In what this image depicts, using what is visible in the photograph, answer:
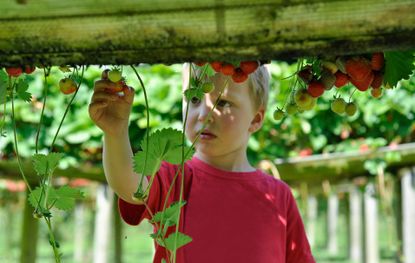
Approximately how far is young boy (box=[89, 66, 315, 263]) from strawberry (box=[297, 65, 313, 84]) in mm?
596

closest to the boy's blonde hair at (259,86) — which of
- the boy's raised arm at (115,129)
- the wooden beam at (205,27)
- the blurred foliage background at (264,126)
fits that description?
the boy's raised arm at (115,129)

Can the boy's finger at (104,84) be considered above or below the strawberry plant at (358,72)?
above

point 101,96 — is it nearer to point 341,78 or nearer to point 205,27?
point 341,78

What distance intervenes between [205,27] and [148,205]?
44.1 inches

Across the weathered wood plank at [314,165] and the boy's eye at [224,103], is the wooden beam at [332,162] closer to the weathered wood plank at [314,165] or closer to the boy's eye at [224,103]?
the weathered wood plank at [314,165]

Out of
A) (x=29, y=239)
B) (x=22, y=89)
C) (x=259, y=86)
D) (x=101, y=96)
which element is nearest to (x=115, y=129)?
(x=101, y=96)

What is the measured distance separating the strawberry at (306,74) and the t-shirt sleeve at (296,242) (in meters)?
1.07

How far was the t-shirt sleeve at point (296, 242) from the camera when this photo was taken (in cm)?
213

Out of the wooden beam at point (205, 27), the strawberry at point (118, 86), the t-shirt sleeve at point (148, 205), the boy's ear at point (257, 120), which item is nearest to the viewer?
the wooden beam at point (205, 27)

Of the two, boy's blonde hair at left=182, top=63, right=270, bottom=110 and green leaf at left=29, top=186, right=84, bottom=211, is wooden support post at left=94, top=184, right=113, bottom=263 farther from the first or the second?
green leaf at left=29, top=186, right=84, bottom=211

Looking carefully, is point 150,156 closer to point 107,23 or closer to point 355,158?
point 107,23

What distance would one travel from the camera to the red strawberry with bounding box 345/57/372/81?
3.27 feet

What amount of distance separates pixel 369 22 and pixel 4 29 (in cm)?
40

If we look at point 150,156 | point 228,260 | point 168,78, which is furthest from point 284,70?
point 150,156
